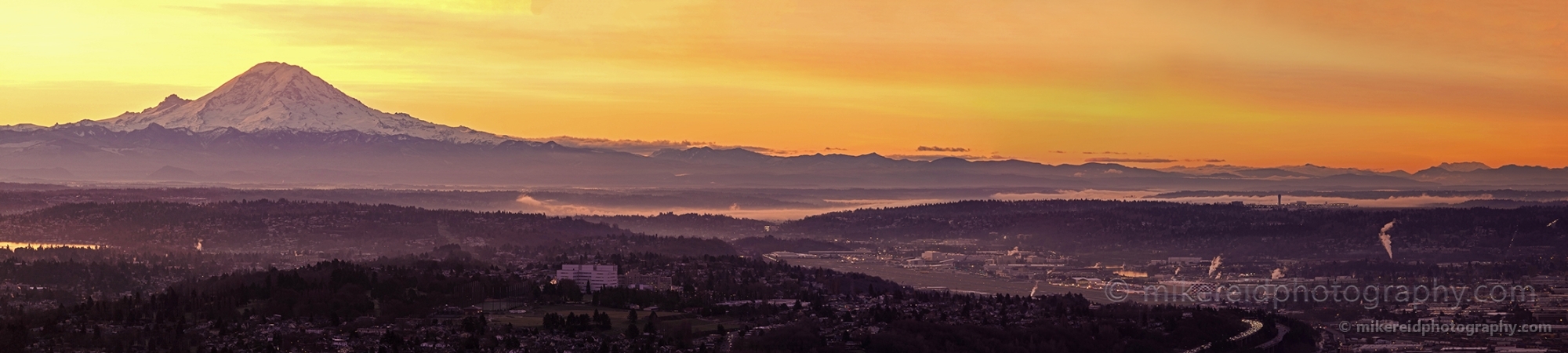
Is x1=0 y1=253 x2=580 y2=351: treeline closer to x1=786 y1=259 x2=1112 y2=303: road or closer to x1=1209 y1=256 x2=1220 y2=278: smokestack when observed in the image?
x1=786 y1=259 x2=1112 y2=303: road

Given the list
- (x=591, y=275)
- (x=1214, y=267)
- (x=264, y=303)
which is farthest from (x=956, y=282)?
(x=264, y=303)

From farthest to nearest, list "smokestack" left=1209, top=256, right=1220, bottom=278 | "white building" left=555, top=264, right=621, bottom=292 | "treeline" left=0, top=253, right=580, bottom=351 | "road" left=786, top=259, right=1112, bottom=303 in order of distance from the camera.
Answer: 1. "smokestack" left=1209, top=256, right=1220, bottom=278
2. "road" left=786, top=259, right=1112, bottom=303
3. "white building" left=555, top=264, right=621, bottom=292
4. "treeline" left=0, top=253, right=580, bottom=351

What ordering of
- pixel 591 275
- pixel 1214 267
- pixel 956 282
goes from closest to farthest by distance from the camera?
pixel 591 275 < pixel 956 282 < pixel 1214 267

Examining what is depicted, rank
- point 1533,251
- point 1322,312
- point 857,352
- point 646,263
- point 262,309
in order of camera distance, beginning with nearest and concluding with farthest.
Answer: point 857,352, point 262,309, point 1322,312, point 646,263, point 1533,251

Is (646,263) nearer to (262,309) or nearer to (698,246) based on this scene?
(698,246)

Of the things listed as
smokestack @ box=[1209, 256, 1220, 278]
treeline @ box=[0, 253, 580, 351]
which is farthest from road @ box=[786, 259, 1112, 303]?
treeline @ box=[0, 253, 580, 351]

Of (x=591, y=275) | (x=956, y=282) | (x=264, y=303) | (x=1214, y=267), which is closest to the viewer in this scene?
(x=264, y=303)

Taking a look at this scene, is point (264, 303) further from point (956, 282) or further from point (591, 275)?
point (956, 282)

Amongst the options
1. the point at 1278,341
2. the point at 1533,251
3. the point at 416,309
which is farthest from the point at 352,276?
the point at 1533,251

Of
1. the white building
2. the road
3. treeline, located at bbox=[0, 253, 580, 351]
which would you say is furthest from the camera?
the road
